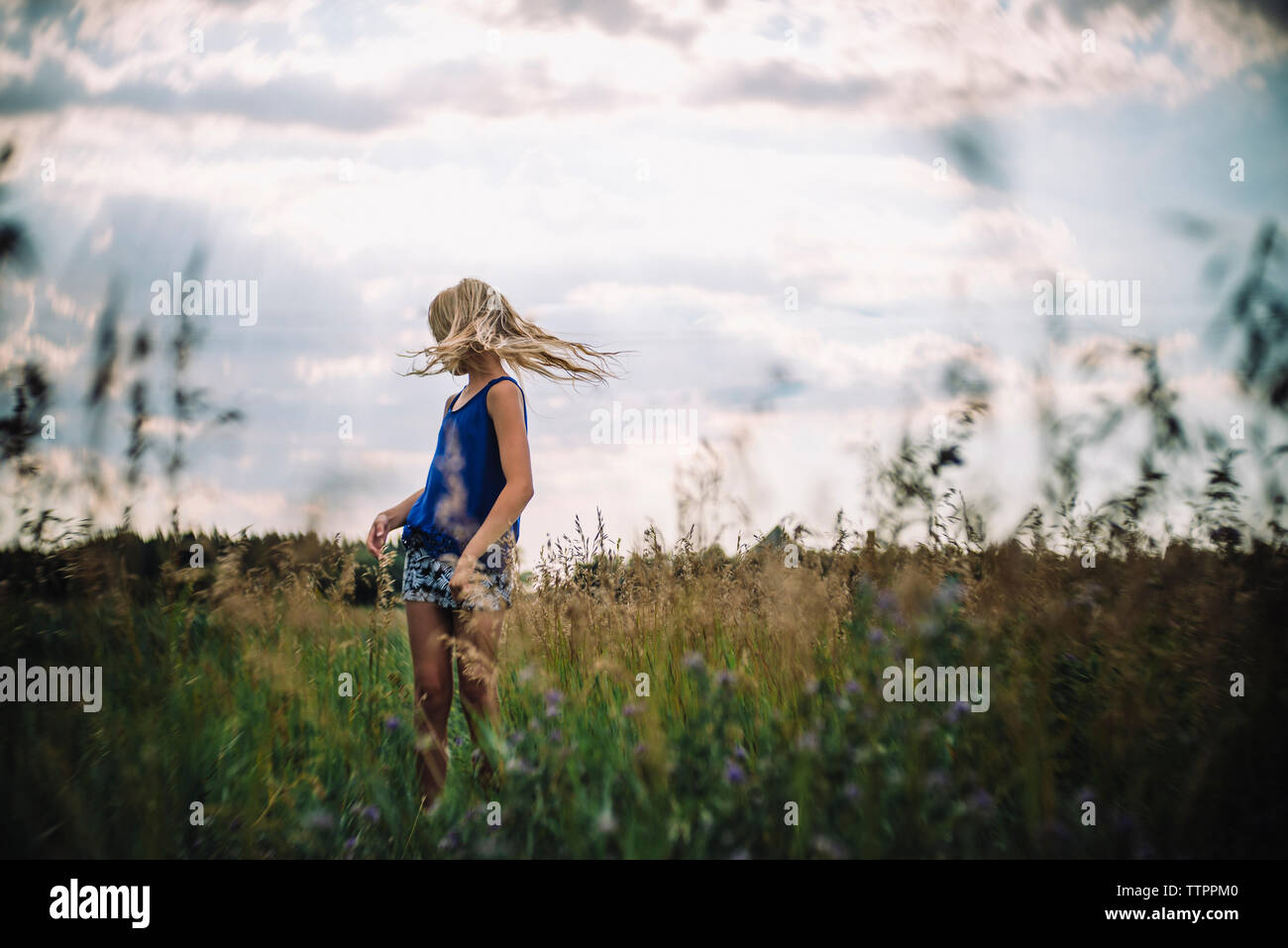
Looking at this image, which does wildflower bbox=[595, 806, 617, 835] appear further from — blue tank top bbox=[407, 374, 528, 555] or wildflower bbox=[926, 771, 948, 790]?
blue tank top bbox=[407, 374, 528, 555]

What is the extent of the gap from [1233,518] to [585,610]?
2.87 m

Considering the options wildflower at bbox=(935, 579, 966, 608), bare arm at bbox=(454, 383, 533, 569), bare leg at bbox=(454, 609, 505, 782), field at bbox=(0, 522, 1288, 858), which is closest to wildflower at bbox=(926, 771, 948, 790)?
field at bbox=(0, 522, 1288, 858)

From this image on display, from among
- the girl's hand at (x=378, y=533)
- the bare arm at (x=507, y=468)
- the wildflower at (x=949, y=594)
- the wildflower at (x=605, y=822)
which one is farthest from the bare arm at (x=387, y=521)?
the wildflower at (x=949, y=594)

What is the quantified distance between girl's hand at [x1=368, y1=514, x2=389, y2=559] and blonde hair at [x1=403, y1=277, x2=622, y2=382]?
26.5 inches

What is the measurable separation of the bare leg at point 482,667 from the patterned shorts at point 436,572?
0.20ft

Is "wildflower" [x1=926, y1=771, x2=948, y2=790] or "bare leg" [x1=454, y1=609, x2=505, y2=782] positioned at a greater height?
"bare leg" [x1=454, y1=609, x2=505, y2=782]

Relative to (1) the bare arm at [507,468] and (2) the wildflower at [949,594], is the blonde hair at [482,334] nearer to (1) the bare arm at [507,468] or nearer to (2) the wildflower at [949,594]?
(1) the bare arm at [507,468]

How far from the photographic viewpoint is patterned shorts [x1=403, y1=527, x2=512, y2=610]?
3.16 meters

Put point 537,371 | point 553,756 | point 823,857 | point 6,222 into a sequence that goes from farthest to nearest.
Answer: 1. point 6,222
2. point 537,371
3. point 553,756
4. point 823,857

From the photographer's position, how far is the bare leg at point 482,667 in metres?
2.94

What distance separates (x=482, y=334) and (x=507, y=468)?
0.63 meters
